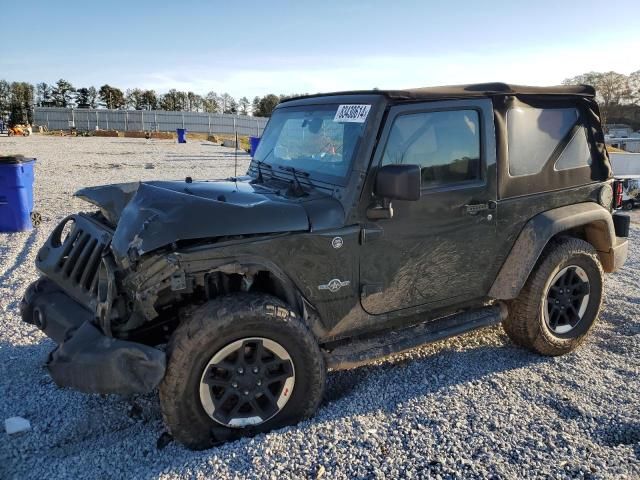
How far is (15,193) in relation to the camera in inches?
320

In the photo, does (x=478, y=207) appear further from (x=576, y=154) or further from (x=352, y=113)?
(x=576, y=154)

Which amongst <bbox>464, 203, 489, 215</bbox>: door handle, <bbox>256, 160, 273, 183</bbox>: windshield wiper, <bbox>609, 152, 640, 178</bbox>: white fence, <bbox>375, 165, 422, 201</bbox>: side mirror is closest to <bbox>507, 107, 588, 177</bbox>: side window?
<bbox>464, 203, 489, 215</bbox>: door handle

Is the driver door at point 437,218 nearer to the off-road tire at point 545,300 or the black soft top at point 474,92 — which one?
the black soft top at point 474,92

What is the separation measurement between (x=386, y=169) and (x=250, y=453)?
5.99 ft

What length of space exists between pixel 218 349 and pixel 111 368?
0.57 m

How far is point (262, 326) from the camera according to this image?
3.02 m

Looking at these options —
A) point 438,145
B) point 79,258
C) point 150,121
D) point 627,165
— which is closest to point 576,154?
point 438,145

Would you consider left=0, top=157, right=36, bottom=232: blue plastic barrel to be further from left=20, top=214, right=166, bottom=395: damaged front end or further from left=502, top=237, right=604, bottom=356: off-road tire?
left=502, top=237, right=604, bottom=356: off-road tire

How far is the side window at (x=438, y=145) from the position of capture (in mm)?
3537

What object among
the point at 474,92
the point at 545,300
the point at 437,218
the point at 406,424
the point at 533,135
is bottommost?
the point at 406,424

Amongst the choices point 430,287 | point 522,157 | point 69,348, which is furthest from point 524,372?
point 69,348

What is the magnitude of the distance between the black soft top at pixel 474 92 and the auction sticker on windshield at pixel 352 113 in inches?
4.8

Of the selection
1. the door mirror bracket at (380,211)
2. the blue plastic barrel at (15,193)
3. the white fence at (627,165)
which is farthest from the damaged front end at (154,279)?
the white fence at (627,165)

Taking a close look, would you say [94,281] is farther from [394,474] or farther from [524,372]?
[524,372]
